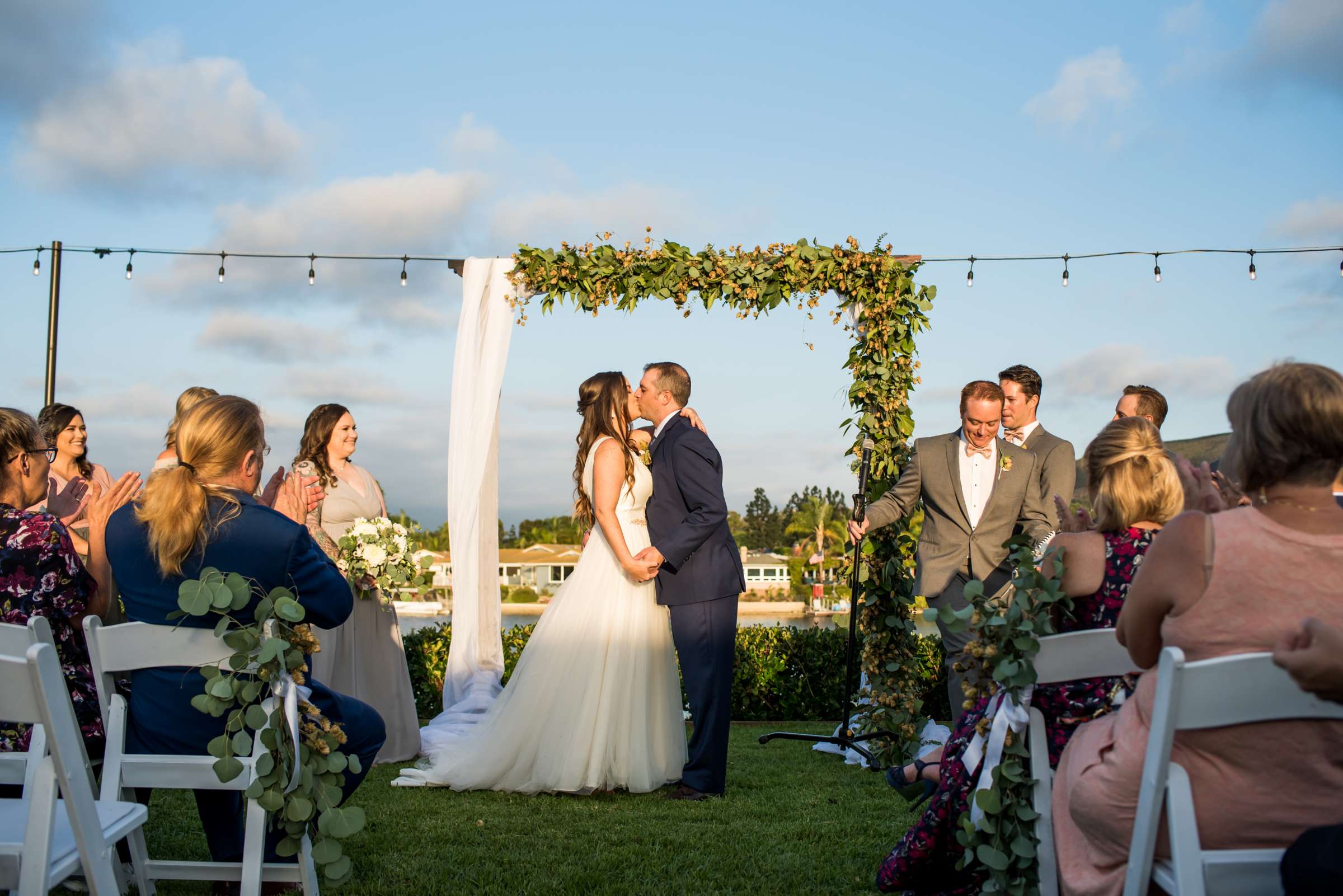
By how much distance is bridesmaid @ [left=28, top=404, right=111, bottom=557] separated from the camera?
6000 millimetres

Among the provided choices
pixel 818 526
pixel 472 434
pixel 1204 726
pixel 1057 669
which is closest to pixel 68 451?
pixel 472 434

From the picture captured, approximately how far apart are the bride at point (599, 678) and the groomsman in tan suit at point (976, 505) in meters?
1.51

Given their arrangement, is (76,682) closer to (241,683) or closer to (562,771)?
(241,683)

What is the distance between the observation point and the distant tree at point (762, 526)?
100000 mm

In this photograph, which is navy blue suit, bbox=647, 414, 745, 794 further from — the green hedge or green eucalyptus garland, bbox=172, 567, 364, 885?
the green hedge

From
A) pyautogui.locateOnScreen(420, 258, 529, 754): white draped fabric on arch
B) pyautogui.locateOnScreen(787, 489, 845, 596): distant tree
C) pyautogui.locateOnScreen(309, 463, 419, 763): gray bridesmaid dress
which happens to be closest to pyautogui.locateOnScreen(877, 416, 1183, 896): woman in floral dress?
pyautogui.locateOnScreen(309, 463, 419, 763): gray bridesmaid dress

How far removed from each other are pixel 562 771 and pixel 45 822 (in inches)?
128

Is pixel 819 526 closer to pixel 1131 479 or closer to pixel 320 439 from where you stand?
pixel 320 439

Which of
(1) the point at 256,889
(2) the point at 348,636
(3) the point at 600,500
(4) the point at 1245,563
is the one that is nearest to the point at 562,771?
(3) the point at 600,500

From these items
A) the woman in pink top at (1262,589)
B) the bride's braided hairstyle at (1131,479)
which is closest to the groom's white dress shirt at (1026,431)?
the bride's braided hairstyle at (1131,479)

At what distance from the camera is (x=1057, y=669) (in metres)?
2.80

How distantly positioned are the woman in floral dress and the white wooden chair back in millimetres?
2613

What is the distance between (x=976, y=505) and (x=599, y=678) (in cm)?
246

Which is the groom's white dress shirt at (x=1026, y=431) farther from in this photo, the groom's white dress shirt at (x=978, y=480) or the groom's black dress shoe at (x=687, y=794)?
the groom's black dress shoe at (x=687, y=794)
